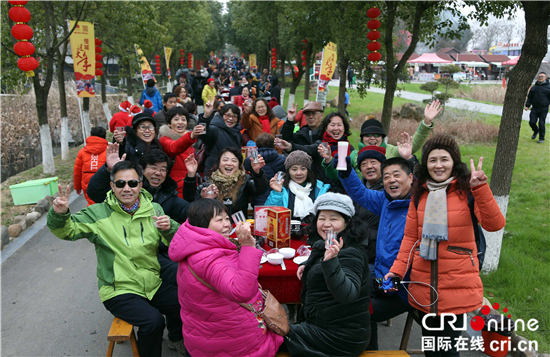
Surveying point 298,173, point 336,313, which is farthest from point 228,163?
point 336,313

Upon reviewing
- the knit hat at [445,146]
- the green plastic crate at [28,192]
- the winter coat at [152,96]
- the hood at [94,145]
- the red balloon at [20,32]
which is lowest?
the green plastic crate at [28,192]

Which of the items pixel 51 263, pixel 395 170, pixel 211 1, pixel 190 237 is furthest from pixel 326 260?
pixel 211 1

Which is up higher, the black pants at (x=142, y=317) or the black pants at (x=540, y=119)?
the black pants at (x=540, y=119)

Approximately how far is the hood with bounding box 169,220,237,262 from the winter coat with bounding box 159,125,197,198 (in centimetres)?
258

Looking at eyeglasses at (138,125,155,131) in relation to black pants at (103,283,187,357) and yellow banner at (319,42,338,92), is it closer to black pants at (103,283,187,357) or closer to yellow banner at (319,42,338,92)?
black pants at (103,283,187,357)

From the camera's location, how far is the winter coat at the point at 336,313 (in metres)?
2.64

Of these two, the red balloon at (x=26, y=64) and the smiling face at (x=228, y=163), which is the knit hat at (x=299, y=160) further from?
the red balloon at (x=26, y=64)

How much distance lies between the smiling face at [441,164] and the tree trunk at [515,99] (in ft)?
8.10

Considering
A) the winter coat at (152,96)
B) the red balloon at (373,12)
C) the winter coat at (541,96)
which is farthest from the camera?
the winter coat at (152,96)

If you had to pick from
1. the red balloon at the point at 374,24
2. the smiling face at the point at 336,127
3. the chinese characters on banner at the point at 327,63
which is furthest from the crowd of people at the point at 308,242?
the chinese characters on banner at the point at 327,63

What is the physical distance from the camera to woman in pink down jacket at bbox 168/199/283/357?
244 centimetres

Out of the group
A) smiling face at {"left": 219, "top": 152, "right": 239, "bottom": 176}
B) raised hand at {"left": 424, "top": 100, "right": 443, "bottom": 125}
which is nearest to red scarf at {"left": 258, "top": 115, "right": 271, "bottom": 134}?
smiling face at {"left": 219, "top": 152, "right": 239, "bottom": 176}

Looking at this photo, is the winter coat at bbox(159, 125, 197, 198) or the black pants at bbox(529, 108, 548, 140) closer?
the winter coat at bbox(159, 125, 197, 198)

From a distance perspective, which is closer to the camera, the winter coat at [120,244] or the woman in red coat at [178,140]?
the winter coat at [120,244]
